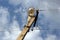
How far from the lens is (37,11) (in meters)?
29.0

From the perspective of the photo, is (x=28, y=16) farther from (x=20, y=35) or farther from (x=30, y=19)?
(x=20, y=35)

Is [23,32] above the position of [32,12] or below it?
below

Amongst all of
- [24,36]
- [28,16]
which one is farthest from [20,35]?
[28,16]

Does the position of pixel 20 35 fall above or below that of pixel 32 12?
below

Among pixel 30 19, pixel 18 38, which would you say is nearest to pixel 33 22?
pixel 30 19

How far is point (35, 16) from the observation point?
96.5 ft

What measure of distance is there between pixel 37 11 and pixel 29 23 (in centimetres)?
168

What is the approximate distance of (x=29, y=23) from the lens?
96.5ft

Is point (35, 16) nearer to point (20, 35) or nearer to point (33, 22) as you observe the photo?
point (33, 22)

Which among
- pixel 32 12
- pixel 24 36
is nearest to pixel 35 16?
pixel 32 12

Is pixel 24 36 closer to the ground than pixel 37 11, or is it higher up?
closer to the ground

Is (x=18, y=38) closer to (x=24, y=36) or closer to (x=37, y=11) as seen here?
(x=24, y=36)

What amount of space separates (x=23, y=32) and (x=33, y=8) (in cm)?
293

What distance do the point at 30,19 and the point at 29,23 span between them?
0.51 meters
